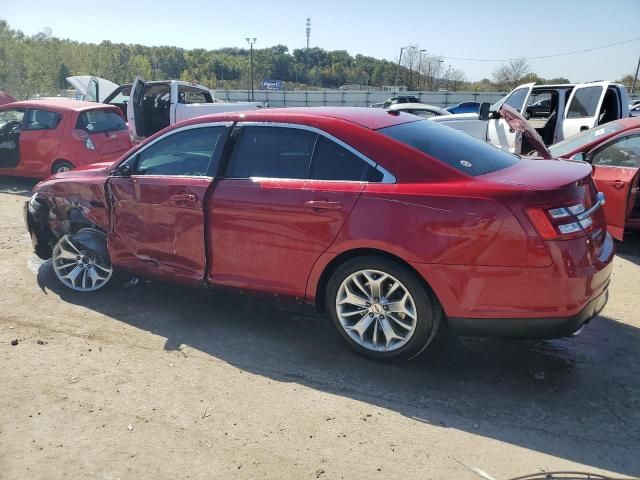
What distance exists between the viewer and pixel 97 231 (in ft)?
15.3

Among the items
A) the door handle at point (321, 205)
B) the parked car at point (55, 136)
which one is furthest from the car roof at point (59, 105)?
the door handle at point (321, 205)

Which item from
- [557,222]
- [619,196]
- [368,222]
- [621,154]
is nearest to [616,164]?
[621,154]

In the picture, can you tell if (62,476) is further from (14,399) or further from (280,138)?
(280,138)

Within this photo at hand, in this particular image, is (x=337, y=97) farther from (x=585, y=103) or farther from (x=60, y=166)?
(x=60, y=166)

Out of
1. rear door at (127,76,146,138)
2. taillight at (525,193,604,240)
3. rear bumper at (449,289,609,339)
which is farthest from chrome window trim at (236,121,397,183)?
rear door at (127,76,146,138)

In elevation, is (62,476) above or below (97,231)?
below

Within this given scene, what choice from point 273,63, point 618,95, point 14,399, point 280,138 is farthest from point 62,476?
point 273,63

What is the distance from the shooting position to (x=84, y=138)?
9.23m

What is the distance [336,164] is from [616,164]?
4.10 meters

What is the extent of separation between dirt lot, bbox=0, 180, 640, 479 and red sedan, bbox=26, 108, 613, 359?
36 centimetres

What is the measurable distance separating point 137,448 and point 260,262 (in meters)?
1.48

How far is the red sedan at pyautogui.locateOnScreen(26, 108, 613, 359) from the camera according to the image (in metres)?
2.95

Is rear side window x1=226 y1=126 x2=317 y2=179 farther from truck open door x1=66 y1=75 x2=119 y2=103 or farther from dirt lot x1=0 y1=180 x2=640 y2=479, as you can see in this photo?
truck open door x1=66 y1=75 x2=119 y2=103

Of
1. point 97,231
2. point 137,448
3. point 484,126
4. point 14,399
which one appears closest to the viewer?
point 137,448
